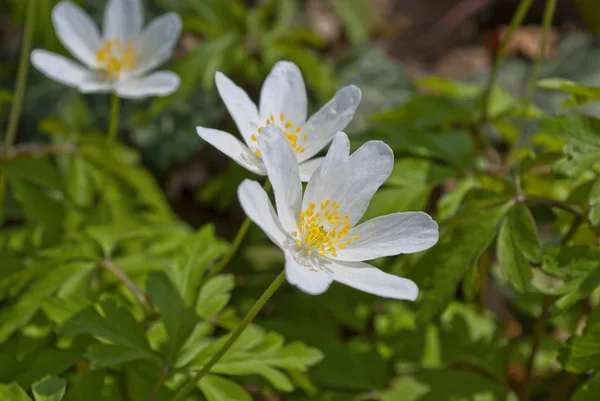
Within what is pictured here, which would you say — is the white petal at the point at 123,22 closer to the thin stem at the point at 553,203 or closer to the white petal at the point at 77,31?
the white petal at the point at 77,31

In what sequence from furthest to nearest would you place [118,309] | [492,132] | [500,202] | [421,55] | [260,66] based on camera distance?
[421,55]
[492,132]
[260,66]
[500,202]
[118,309]

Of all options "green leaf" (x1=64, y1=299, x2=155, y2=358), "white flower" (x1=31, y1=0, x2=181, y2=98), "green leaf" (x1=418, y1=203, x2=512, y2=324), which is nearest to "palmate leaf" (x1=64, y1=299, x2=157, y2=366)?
"green leaf" (x1=64, y1=299, x2=155, y2=358)

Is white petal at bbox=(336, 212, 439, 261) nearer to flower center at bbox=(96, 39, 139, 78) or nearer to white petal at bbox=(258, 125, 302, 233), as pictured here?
white petal at bbox=(258, 125, 302, 233)

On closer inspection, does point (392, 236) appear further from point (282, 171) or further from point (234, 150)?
point (234, 150)

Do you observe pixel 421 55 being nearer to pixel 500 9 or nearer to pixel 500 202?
pixel 500 9

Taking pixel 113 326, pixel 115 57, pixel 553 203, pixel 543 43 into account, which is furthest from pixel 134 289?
pixel 543 43

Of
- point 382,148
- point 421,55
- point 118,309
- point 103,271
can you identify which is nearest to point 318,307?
point 103,271
